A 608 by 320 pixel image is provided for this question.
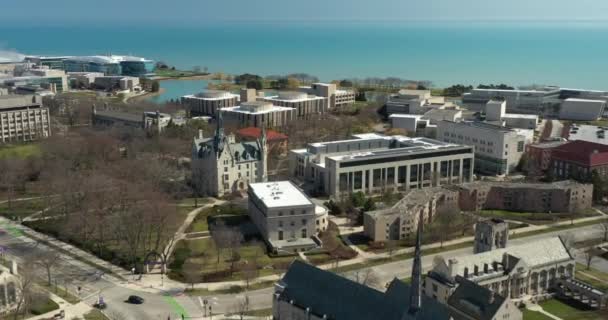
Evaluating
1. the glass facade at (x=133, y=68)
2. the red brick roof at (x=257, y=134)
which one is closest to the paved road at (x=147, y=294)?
the red brick roof at (x=257, y=134)

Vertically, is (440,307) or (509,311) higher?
(440,307)

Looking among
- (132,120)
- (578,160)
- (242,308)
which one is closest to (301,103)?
(132,120)

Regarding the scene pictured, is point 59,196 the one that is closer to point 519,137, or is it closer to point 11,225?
point 11,225

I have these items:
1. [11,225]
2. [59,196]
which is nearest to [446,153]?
[59,196]

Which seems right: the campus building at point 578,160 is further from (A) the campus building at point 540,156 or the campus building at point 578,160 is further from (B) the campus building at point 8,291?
(B) the campus building at point 8,291

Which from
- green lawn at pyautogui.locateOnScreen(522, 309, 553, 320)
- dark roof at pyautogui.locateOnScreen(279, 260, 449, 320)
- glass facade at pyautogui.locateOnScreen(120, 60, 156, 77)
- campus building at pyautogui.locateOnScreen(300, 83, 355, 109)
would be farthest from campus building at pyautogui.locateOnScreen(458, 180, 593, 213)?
glass facade at pyautogui.locateOnScreen(120, 60, 156, 77)

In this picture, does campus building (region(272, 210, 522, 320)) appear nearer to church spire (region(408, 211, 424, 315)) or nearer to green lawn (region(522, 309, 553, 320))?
church spire (region(408, 211, 424, 315))

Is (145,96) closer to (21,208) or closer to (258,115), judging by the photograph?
(258,115)
